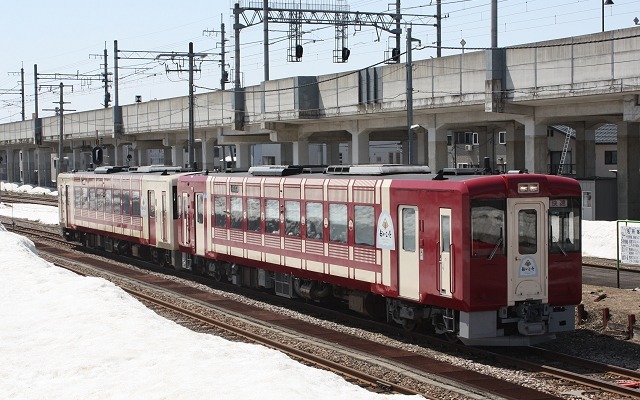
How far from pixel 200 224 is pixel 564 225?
11609 millimetres

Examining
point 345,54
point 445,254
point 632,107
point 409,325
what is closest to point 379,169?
point 409,325

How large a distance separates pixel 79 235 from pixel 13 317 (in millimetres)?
19635

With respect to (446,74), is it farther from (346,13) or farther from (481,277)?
(481,277)

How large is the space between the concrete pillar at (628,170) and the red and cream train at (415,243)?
57.7 ft

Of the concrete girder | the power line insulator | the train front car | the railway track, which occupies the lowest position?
the railway track

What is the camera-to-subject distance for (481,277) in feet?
48.0

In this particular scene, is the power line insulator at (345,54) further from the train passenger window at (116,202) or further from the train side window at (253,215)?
the train side window at (253,215)

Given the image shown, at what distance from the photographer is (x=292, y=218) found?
20000mm

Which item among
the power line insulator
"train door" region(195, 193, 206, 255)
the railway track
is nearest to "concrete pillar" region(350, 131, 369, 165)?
the power line insulator

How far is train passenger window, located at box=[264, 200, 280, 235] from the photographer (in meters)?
20.7

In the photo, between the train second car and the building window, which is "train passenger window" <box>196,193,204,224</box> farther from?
the building window

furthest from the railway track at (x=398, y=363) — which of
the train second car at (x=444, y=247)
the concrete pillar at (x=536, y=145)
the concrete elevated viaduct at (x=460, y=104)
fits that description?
the concrete pillar at (x=536, y=145)

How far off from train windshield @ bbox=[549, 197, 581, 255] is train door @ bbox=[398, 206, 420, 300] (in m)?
2.15

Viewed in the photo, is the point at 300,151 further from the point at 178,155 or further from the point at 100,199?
the point at 178,155
